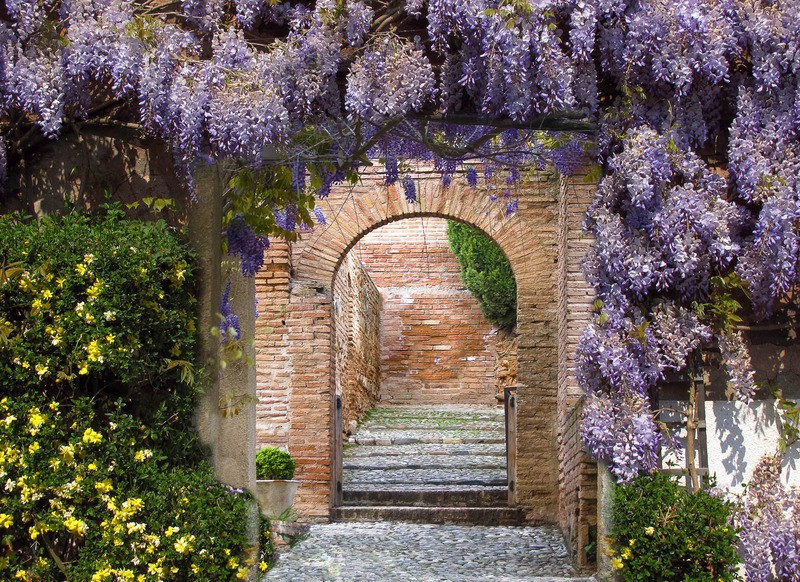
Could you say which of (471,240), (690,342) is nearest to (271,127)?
(690,342)

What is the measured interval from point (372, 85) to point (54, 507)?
2093 mm

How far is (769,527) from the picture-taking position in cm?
451

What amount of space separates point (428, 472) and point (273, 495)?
9.41 ft

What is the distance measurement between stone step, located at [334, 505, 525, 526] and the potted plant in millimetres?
993

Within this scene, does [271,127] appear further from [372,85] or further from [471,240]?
[471,240]

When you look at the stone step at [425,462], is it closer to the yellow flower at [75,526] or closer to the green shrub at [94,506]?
the green shrub at [94,506]

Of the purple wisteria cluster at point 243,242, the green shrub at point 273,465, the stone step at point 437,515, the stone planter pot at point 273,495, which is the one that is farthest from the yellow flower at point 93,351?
the stone step at point 437,515

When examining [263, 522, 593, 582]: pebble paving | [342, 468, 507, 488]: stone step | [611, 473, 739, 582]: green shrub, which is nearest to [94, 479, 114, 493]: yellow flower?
[611, 473, 739, 582]: green shrub

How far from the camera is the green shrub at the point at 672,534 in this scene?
4371mm

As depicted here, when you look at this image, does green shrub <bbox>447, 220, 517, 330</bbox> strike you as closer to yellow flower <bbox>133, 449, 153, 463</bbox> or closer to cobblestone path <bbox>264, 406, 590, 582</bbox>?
cobblestone path <bbox>264, 406, 590, 582</bbox>

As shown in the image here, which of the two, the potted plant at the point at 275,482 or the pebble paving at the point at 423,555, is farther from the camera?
the potted plant at the point at 275,482

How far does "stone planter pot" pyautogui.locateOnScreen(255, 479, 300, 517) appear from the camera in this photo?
313 inches

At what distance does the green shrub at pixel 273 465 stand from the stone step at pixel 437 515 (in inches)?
43.1

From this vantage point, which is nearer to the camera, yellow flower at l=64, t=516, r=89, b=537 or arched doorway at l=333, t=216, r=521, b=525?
yellow flower at l=64, t=516, r=89, b=537
